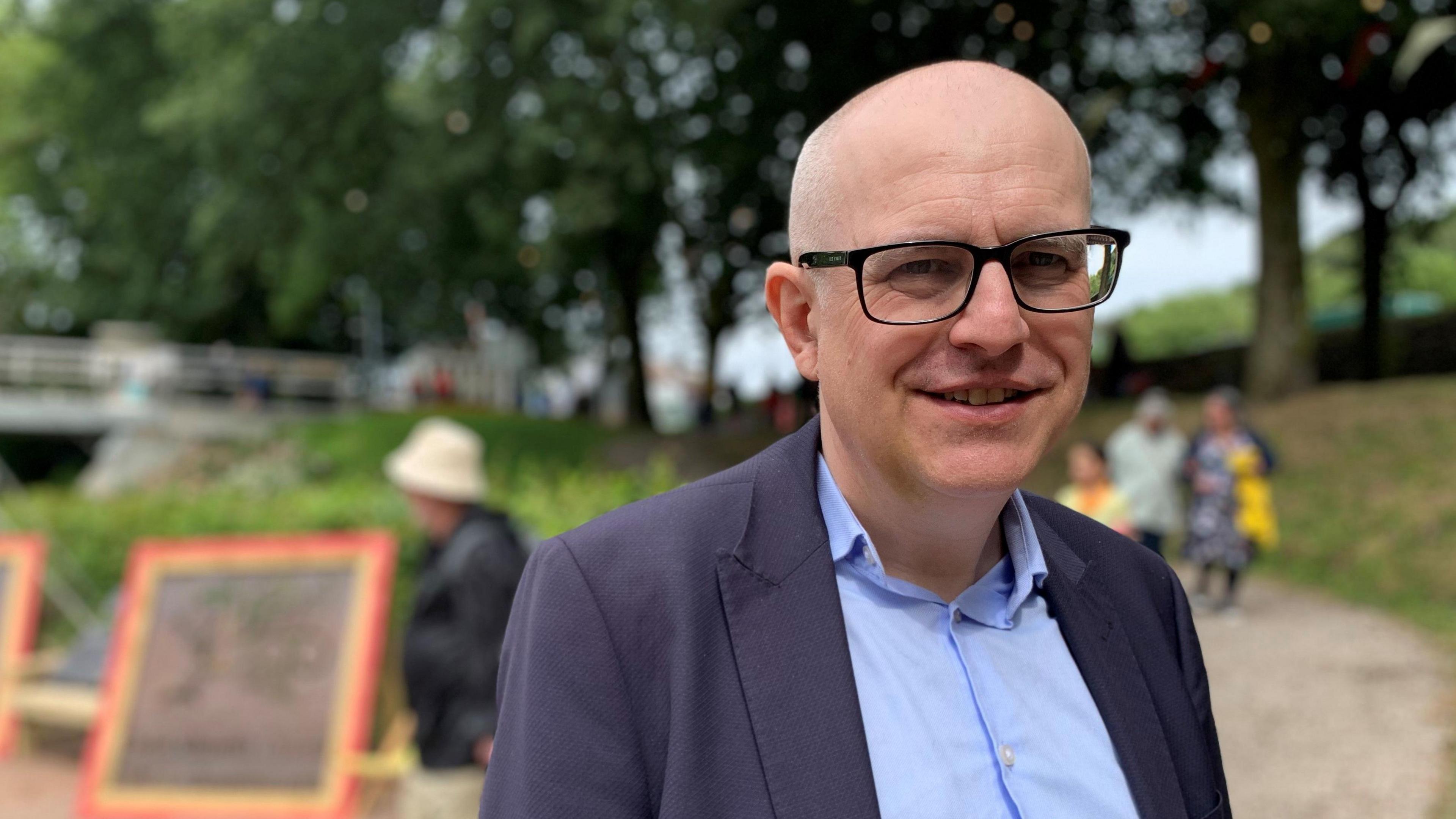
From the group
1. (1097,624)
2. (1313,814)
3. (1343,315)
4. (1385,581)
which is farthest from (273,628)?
(1343,315)

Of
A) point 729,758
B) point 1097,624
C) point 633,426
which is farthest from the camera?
point 633,426

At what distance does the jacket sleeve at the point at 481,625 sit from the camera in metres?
4.05

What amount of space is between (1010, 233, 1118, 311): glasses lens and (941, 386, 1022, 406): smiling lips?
0.37 ft

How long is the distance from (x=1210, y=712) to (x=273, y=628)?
5.77 meters

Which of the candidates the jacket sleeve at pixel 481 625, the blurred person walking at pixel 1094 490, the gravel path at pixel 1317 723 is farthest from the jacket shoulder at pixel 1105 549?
the blurred person walking at pixel 1094 490

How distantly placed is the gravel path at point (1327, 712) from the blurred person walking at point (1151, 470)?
2.95ft

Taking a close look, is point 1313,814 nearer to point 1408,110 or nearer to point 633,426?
point 1408,110

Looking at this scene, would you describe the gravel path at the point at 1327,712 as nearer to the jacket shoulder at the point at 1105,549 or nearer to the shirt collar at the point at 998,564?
the jacket shoulder at the point at 1105,549

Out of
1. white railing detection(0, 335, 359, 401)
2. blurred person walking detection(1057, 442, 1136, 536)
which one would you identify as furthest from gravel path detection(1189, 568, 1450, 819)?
white railing detection(0, 335, 359, 401)

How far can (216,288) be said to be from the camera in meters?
30.0

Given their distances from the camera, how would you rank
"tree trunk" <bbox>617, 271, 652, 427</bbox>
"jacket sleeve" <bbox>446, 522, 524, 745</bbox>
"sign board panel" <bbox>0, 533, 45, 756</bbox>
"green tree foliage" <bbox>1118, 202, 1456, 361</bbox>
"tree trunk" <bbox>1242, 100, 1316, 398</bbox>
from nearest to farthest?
"jacket sleeve" <bbox>446, 522, 524, 745</bbox> < "sign board panel" <bbox>0, 533, 45, 756</bbox> < "tree trunk" <bbox>1242, 100, 1316, 398</bbox> < "green tree foliage" <bbox>1118, 202, 1456, 361</bbox> < "tree trunk" <bbox>617, 271, 652, 427</bbox>

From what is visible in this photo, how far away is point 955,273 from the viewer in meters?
1.39

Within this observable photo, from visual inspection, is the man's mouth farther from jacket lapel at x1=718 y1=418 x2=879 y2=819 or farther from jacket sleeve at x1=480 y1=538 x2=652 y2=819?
jacket sleeve at x1=480 y1=538 x2=652 y2=819

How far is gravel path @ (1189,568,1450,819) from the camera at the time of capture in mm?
5723
